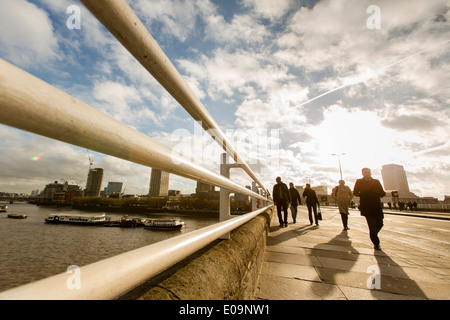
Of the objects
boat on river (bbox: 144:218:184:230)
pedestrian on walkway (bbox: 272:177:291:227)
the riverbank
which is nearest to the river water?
boat on river (bbox: 144:218:184:230)

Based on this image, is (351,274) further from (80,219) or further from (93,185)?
(93,185)

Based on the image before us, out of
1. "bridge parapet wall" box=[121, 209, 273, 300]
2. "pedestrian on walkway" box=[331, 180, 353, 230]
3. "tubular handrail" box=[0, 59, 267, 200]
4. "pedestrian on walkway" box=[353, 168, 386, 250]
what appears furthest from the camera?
Result: "pedestrian on walkway" box=[331, 180, 353, 230]

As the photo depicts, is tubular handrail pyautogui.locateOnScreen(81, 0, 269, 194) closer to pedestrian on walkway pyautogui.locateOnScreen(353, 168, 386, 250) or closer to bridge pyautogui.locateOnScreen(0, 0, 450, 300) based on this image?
bridge pyautogui.locateOnScreen(0, 0, 450, 300)

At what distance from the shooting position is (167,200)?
89.9m

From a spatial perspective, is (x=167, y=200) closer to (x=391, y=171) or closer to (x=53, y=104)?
(x=53, y=104)

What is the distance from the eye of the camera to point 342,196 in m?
6.26

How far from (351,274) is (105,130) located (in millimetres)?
2734

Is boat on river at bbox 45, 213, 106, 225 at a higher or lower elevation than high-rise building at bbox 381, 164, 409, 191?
lower

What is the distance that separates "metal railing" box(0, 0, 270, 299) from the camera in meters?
0.29

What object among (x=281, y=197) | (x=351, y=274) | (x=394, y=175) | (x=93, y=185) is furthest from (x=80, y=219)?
(x=394, y=175)

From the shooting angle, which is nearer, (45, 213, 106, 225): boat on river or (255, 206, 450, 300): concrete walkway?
(255, 206, 450, 300): concrete walkway

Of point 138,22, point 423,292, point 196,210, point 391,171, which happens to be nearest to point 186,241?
point 138,22

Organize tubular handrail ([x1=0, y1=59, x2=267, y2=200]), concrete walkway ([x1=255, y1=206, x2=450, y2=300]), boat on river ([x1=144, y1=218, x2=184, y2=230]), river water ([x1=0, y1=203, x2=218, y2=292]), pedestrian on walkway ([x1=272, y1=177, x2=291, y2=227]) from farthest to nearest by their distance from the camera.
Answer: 1. boat on river ([x1=144, y1=218, x2=184, y2=230])
2. river water ([x1=0, y1=203, x2=218, y2=292])
3. pedestrian on walkway ([x1=272, y1=177, x2=291, y2=227])
4. concrete walkway ([x1=255, y1=206, x2=450, y2=300])
5. tubular handrail ([x1=0, y1=59, x2=267, y2=200])

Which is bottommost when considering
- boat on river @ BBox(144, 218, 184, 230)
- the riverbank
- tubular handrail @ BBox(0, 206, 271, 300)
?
boat on river @ BBox(144, 218, 184, 230)
